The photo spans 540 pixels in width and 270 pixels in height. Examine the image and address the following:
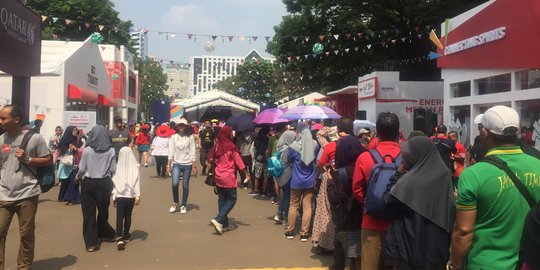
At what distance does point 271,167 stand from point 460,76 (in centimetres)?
798

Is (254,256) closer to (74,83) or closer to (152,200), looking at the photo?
(152,200)

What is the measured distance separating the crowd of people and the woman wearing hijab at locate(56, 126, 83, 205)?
21mm

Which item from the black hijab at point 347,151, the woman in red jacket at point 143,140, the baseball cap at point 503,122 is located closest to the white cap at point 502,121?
the baseball cap at point 503,122

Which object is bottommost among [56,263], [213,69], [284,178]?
[56,263]

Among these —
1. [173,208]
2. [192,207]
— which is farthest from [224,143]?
[192,207]

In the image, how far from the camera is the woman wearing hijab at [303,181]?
6.79 meters

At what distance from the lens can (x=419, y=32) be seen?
872 inches

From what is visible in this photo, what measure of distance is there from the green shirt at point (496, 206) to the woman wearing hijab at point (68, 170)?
8.63 metres

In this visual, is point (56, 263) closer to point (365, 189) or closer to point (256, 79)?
point (365, 189)

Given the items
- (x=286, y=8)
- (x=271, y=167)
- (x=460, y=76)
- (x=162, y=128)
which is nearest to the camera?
(x=271, y=167)

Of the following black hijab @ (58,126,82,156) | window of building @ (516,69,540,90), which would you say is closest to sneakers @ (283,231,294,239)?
black hijab @ (58,126,82,156)

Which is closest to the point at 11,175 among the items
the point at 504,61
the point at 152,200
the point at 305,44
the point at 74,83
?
the point at 152,200

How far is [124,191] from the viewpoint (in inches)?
255

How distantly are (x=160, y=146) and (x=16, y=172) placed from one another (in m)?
8.94
